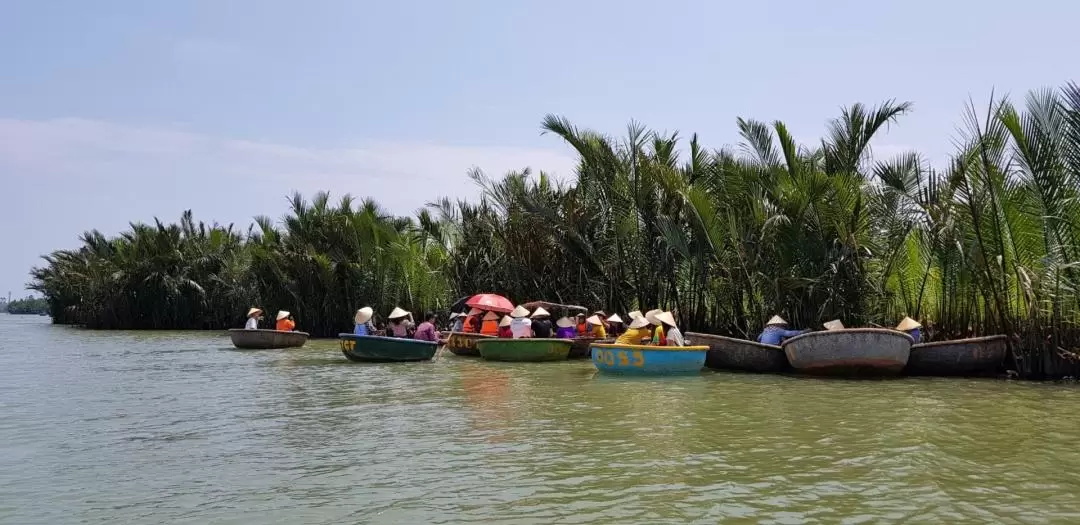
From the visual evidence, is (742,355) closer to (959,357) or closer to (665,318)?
(665,318)

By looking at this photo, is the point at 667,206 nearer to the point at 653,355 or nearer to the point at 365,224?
the point at 653,355

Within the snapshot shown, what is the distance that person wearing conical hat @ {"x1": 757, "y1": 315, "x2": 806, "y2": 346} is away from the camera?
15.6 metres

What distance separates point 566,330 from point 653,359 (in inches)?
218

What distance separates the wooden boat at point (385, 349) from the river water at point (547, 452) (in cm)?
453

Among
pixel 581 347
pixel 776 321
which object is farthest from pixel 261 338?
pixel 776 321

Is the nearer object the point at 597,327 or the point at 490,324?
the point at 597,327

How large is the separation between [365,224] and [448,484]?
83.2ft

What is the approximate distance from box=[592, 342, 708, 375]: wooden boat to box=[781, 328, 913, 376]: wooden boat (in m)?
1.74

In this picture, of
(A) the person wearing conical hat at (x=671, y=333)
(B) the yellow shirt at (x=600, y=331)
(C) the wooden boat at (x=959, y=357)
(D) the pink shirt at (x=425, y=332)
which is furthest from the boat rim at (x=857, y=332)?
(D) the pink shirt at (x=425, y=332)

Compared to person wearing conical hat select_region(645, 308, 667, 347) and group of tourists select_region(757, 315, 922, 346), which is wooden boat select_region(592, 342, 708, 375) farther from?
group of tourists select_region(757, 315, 922, 346)

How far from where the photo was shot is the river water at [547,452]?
20.1 feet

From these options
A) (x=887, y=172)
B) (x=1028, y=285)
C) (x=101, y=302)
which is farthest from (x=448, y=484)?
(x=101, y=302)

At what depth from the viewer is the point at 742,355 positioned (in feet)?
51.4

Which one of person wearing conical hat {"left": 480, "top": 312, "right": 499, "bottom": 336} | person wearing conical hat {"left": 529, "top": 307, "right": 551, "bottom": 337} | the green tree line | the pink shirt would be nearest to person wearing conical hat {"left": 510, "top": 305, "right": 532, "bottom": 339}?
person wearing conical hat {"left": 529, "top": 307, "right": 551, "bottom": 337}
